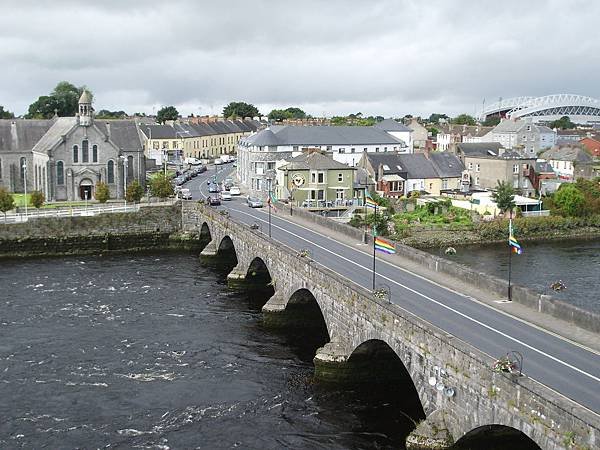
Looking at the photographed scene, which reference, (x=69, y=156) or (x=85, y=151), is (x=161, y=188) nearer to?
(x=85, y=151)

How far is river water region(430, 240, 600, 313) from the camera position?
197ft

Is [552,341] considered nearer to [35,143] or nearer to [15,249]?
[15,249]

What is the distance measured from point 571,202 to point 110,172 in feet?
196

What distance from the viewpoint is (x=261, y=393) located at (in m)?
37.8

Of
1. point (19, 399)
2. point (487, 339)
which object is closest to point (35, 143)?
Answer: point (19, 399)

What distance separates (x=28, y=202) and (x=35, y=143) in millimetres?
13254

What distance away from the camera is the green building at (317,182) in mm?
90812

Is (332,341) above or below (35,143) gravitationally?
below

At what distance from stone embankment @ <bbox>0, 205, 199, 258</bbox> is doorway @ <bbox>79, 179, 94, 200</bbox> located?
51.3 ft

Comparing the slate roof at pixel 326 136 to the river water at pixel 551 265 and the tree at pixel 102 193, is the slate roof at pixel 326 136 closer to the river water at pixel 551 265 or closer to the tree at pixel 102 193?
the tree at pixel 102 193

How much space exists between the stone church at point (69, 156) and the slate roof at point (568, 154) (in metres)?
73.3

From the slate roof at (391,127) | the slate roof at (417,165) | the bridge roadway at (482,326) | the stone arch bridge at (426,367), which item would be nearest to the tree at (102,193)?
the slate roof at (417,165)

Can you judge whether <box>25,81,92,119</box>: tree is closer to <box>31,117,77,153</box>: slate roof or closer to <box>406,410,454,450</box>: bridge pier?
<box>31,117,77,153</box>: slate roof

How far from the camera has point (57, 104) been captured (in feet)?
547
